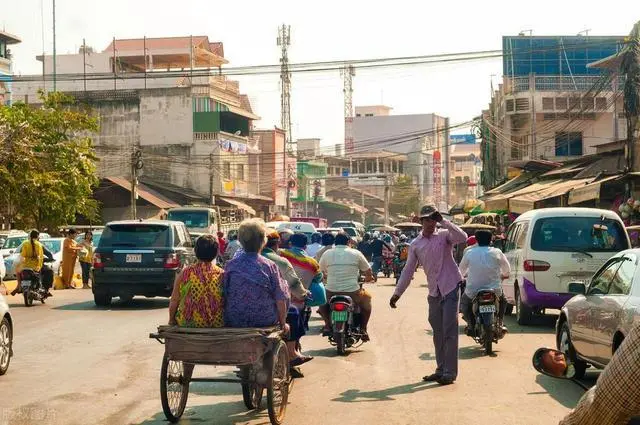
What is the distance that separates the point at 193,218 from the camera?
36562 millimetres

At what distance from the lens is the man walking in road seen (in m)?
10.9

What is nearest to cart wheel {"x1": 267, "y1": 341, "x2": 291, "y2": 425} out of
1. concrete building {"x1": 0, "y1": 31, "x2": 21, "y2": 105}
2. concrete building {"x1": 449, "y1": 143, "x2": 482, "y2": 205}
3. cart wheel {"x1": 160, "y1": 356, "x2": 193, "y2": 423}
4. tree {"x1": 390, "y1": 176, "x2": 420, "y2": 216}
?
cart wheel {"x1": 160, "y1": 356, "x2": 193, "y2": 423}

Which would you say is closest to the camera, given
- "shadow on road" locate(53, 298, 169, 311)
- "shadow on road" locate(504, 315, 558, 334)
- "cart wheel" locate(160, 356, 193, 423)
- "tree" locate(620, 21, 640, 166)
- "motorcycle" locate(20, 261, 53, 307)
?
"cart wheel" locate(160, 356, 193, 423)

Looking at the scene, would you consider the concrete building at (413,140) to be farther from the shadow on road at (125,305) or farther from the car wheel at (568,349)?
the car wheel at (568,349)

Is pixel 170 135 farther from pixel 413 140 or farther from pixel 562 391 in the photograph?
pixel 413 140

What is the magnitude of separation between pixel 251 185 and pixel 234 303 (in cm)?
7024

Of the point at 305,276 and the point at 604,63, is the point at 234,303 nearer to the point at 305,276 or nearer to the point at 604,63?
the point at 305,276

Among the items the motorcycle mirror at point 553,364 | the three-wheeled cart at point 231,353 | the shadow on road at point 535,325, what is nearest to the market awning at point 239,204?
the shadow on road at point 535,325

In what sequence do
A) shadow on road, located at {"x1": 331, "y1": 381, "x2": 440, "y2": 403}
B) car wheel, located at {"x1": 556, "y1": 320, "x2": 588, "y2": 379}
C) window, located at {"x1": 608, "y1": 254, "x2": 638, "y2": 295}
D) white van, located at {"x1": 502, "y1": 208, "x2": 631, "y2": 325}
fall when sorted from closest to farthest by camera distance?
window, located at {"x1": 608, "y1": 254, "x2": 638, "y2": 295}
shadow on road, located at {"x1": 331, "y1": 381, "x2": 440, "y2": 403}
car wheel, located at {"x1": 556, "y1": 320, "x2": 588, "y2": 379}
white van, located at {"x1": 502, "y1": 208, "x2": 631, "y2": 325}

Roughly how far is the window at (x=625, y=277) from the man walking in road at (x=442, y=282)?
1.68 metres

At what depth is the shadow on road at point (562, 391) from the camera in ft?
32.3

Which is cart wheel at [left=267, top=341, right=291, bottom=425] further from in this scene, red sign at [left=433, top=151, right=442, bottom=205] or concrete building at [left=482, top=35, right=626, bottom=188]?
red sign at [left=433, top=151, right=442, bottom=205]

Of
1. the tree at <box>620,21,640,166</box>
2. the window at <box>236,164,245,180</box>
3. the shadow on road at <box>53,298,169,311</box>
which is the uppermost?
the tree at <box>620,21,640,166</box>

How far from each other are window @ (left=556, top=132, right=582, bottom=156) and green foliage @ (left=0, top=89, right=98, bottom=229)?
3138 cm
